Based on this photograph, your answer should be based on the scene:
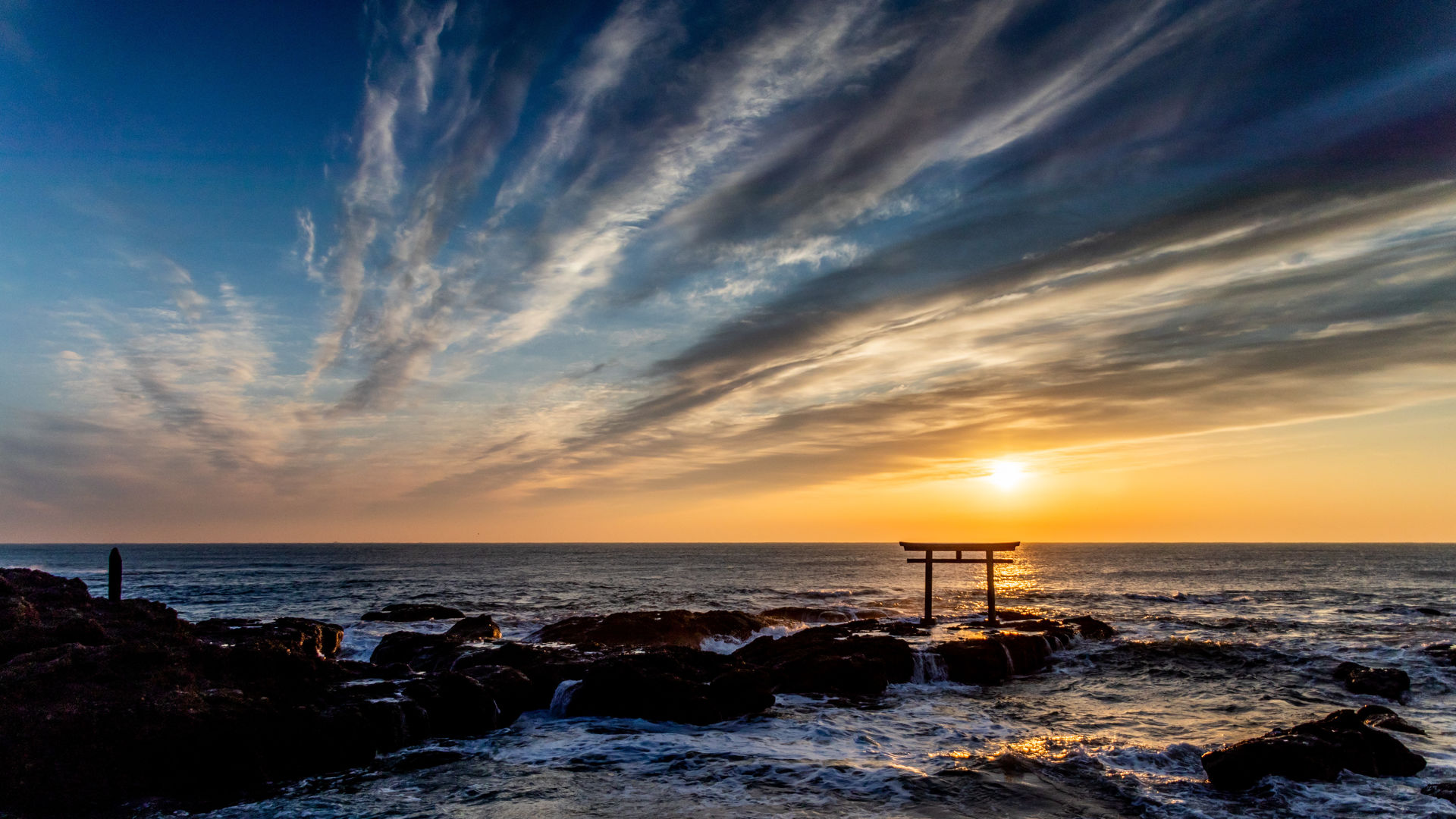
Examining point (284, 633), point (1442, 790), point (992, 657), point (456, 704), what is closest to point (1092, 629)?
point (992, 657)

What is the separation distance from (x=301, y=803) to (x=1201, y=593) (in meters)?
62.9

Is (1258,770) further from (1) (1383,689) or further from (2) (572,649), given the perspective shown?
(2) (572,649)

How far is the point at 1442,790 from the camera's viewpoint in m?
11.3

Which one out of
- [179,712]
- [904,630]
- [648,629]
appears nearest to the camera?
[179,712]

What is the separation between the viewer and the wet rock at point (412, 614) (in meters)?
35.5

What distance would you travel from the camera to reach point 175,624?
781 inches

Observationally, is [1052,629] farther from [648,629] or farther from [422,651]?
[422,651]

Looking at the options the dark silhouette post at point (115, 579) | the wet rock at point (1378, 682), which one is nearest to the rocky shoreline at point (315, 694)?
the wet rock at point (1378, 682)

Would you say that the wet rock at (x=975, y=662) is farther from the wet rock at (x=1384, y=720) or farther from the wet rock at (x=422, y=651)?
the wet rock at (x=422, y=651)

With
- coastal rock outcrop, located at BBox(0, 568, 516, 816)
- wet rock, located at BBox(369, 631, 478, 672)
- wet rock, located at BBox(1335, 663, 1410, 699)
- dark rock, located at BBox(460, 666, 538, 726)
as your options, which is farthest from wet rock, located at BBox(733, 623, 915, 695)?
wet rock, located at BBox(1335, 663, 1410, 699)

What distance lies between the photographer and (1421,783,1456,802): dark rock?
11134mm

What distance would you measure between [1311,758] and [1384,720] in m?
5.54

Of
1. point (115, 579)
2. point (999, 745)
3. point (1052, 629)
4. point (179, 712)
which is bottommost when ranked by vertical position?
point (1052, 629)

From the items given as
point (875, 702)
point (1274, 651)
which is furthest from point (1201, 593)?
point (875, 702)
